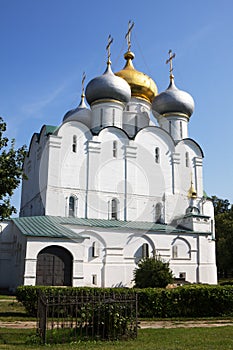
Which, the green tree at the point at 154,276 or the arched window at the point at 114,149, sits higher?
the arched window at the point at 114,149

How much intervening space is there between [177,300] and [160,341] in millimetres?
4380

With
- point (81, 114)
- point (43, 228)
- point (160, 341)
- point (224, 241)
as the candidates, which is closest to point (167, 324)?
point (160, 341)

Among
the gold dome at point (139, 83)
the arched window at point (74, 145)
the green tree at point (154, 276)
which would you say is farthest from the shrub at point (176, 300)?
the gold dome at point (139, 83)

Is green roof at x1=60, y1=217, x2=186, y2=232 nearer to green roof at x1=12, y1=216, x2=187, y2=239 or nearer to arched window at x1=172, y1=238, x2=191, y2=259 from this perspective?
green roof at x1=12, y1=216, x2=187, y2=239

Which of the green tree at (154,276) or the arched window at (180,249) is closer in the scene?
the green tree at (154,276)

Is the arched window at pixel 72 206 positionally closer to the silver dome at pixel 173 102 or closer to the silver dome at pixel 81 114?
the silver dome at pixel 81 114

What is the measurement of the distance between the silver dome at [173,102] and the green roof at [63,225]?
31.4 ft

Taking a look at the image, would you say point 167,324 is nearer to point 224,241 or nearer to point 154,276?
point 154,276

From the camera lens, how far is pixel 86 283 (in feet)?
64.8

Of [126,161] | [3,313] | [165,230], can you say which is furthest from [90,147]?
[3,313]

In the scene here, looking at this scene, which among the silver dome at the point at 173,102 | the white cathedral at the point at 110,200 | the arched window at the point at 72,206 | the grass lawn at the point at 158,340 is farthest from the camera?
the silver dome at the point at 173,102

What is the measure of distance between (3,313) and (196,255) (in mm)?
13662

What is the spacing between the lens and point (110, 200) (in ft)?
76.7

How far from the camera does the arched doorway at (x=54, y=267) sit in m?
17.6
